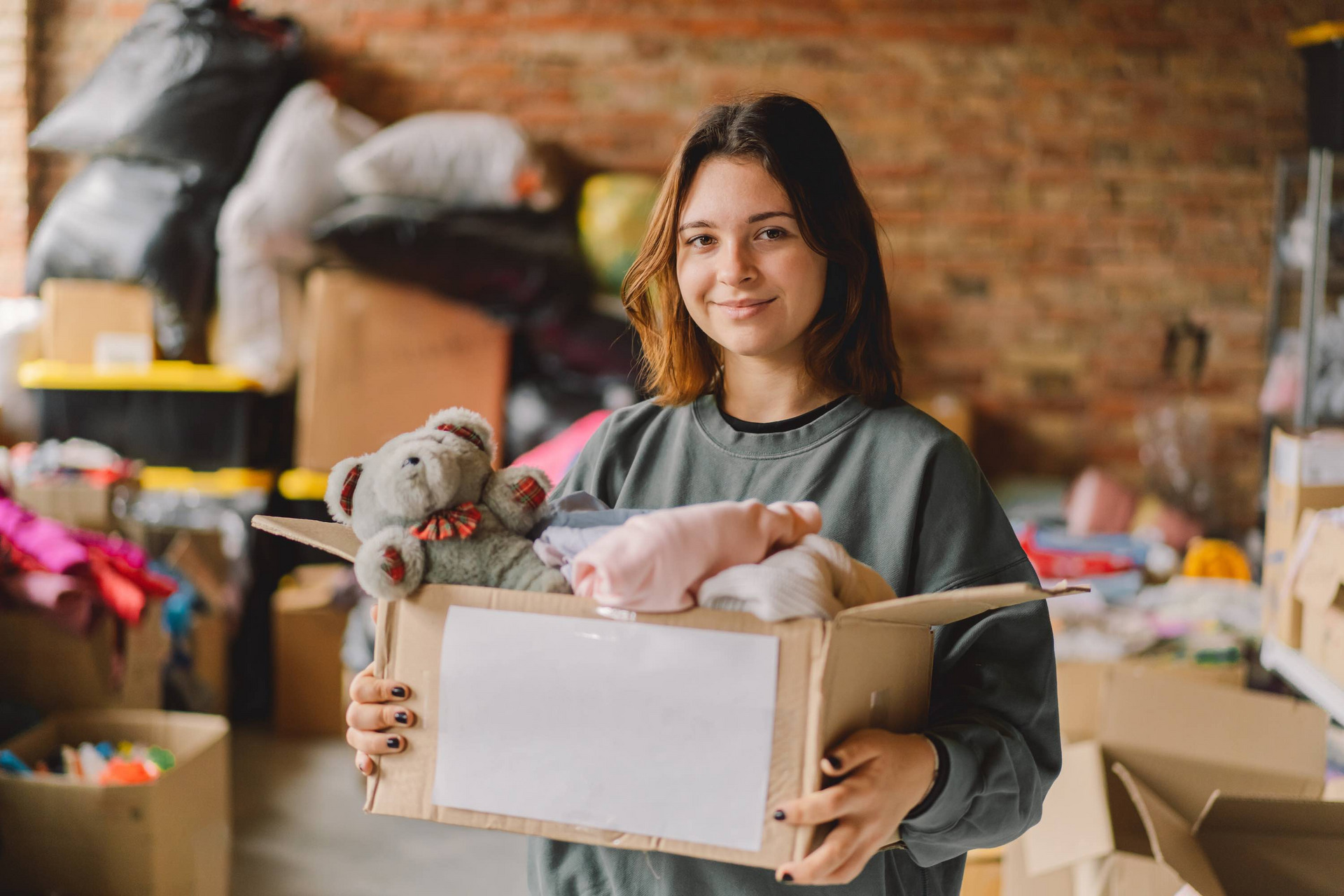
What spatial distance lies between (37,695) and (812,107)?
2.00 meters

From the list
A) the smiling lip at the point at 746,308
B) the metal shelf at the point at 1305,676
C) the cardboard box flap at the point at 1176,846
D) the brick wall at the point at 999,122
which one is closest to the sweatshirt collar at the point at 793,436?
the smiling lip at the point at 746,308

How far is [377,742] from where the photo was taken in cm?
76

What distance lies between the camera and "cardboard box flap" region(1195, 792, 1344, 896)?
1268 mm

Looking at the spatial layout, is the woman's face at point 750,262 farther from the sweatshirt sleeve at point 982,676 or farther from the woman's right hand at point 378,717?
the woman's right hand at point 378,717

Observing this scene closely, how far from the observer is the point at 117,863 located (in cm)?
180

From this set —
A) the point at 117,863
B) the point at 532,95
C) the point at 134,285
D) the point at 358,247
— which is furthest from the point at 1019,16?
the point at 117,863

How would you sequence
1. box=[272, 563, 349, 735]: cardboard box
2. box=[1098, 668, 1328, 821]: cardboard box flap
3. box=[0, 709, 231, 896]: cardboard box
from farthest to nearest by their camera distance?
box=[272, 563, 349, 735]: cardboard box → box=[0, 709, 231, 896]: cardboard box → box=[1098, 668, 1328, 821]: cardboard box flap

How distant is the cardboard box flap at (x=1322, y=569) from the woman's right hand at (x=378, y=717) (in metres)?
1.44

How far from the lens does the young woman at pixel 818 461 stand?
0.80m

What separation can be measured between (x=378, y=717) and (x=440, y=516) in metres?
0.15

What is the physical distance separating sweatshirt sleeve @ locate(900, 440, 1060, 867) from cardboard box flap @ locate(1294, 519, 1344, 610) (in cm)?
98

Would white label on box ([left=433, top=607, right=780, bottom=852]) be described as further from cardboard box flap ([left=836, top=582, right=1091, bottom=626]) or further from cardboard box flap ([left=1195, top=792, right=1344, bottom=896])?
cardboard box flap ([left=1195, top=792, right=1344, bottom=896])

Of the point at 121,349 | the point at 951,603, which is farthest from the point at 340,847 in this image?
the point at 951,603

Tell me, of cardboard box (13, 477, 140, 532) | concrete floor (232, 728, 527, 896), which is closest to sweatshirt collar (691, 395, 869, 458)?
concrete floor (232, 728, 527, 896)
